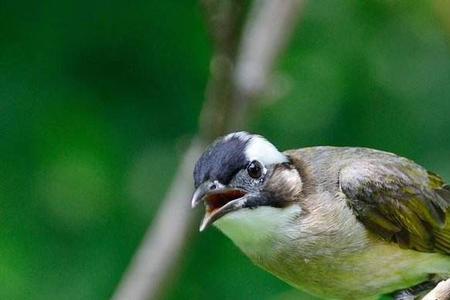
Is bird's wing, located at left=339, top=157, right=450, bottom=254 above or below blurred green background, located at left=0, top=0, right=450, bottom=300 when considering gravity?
above

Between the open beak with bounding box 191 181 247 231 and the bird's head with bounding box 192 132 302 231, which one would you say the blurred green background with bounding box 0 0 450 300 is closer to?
the bird's head with bounding box 192 132 302 231

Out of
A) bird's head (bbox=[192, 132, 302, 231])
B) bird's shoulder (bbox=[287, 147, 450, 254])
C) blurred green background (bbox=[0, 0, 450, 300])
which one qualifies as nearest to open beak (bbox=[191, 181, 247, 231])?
bird's head (bbox=[192, 132, 302, 231])

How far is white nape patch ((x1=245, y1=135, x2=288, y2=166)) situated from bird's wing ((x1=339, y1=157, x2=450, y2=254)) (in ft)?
0.94

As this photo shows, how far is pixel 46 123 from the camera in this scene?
7.23 m

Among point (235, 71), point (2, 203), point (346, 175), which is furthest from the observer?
point (2, 203)

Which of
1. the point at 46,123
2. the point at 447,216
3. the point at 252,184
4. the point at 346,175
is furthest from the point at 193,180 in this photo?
the point at 46,123

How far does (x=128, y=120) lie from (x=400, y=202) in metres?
1.86

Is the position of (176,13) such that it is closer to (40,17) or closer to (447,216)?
(40,17)

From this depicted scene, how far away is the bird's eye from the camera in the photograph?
5.39 metres

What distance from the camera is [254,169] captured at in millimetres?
5406

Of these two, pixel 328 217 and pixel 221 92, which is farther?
pixel 328 217

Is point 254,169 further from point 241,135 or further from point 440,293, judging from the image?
point 440,293

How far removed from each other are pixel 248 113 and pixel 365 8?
7.74ft

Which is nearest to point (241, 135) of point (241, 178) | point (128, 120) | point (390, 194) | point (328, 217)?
point (241, 178)
